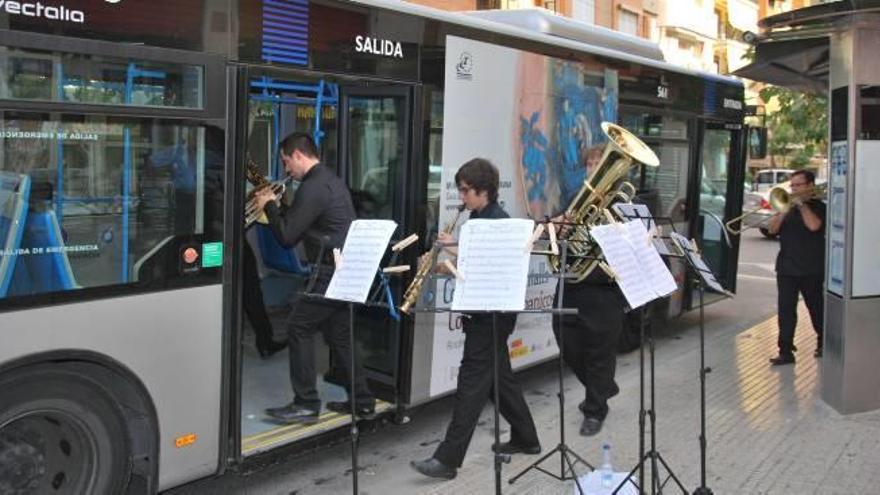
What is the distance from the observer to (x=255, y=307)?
596 cm

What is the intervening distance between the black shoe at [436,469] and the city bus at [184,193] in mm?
431

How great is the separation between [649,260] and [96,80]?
2.52 m

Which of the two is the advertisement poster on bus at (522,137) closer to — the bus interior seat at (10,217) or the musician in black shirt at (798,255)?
the musician in black shirt at (798,255)

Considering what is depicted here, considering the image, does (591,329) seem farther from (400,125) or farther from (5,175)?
(5,175)

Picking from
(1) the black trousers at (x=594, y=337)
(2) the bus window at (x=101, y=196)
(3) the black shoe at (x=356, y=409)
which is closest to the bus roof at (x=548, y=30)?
(2) the bus window at (x=101, y=196)

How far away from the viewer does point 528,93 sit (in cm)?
567

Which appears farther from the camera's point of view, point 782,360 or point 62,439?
point 782,360

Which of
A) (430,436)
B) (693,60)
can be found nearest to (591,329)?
(430,436)

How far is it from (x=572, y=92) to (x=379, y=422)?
2.77 meters

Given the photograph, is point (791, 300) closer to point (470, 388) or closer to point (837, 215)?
point (837, 215)

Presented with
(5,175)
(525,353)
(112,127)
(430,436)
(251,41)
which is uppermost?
(251,41)

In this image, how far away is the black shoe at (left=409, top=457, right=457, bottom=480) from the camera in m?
4.61

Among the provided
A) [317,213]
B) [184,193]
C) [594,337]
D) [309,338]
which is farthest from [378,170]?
[594,337]

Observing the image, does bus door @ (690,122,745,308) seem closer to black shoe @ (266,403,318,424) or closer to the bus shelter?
the bus shelter
